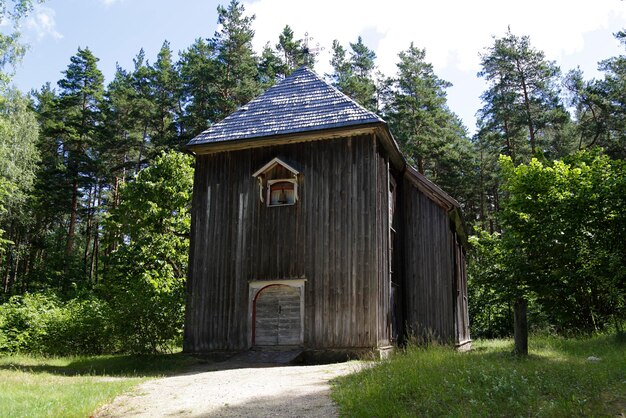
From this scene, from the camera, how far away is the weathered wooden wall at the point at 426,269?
60.1ft

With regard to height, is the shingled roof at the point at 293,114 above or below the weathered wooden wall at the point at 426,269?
above

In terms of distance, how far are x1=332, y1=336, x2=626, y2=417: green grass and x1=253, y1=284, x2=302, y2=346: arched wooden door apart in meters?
5.49

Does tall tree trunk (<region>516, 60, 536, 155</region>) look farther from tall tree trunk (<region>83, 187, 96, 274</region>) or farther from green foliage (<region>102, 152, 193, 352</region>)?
tall tree trunk (<region>83, 187, 96, 274</region>)

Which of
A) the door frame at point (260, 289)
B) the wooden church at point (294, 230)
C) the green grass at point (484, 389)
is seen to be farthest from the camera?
the door frame at point (260, 289)

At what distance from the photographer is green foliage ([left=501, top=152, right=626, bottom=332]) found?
46.3 feet

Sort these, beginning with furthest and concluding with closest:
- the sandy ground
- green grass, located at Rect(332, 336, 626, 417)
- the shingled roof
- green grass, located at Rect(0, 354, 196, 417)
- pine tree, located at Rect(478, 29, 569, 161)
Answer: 1. pine tree, located at Rect(478, 29, 569, 161)
2. the shingled roof
3. green grass, located at Rect(0, 354, 196, 417)
4. the sandy ground
5. green grass, located at Rect(332, 336, 626, 417)

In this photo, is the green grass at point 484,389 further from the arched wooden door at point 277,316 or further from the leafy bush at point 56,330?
the leafy bush at point 56,330

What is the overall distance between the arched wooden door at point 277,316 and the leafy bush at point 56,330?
18.3 feet

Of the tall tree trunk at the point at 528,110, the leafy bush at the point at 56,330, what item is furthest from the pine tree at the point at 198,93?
the tall tree trunk at the point at 528,110

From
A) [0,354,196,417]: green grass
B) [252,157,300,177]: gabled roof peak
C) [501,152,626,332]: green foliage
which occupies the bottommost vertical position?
[0,354,196,417]: green grass

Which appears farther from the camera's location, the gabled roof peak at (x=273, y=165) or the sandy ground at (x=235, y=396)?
the gabled roof peak at (x=273, y=165)

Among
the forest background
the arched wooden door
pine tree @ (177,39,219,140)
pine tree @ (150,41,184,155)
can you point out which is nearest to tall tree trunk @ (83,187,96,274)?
the forest background

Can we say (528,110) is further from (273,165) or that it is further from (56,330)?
(56,330)

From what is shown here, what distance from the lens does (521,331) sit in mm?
11164
